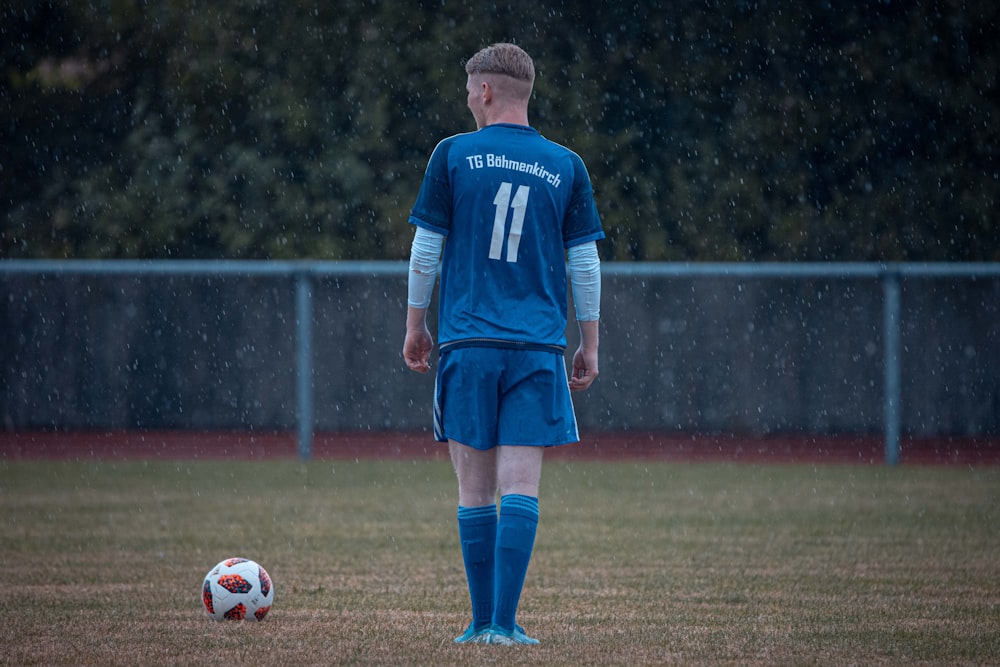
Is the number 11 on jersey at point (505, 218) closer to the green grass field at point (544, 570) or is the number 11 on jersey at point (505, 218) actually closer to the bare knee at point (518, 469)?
the bare knee at point (518, 469)

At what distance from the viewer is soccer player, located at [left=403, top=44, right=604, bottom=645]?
4.57 m

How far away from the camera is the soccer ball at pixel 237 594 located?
5.15m

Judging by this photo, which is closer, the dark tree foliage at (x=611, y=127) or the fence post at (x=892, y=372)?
the fence post at (x=892, y=372)

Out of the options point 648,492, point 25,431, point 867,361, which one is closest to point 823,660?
point 648,492

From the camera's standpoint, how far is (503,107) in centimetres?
467

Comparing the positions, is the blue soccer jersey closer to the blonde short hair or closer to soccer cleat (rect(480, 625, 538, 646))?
the blonde short hair

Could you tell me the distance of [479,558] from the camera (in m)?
4.67

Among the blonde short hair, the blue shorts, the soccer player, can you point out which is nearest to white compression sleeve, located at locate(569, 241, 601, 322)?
the soccer player

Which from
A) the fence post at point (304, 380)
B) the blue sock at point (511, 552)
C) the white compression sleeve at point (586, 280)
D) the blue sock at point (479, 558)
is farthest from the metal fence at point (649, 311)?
the blue sock at point (511, 552)

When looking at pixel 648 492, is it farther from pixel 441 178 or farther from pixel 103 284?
pixel 103 284

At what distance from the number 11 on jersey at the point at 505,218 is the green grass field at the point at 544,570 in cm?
140

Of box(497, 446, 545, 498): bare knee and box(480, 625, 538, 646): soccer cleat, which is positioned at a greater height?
box(497, 446, 545, 498): bare knee

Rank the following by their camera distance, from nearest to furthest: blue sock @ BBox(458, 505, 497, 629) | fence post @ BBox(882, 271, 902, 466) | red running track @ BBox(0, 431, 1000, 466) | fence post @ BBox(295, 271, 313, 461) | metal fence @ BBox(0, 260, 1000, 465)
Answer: blue sock @ BBox(458, 505, 497, 629) < fence post @ BBox(882, 271, 902, 466) < fence post @ BBox(295, 271, 313, 461) < red running track @ BBox(0, 431, 1000, 466) < metal fence @ BBox(0, 260, 1000, 465)

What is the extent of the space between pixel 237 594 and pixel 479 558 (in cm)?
111
